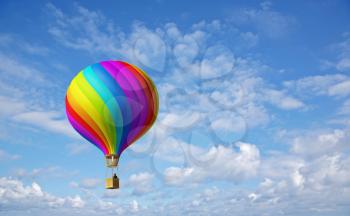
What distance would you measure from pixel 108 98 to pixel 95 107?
1.40 m

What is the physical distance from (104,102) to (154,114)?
5.42 metres

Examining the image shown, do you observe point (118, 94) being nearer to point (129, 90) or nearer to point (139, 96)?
point (129, 90)

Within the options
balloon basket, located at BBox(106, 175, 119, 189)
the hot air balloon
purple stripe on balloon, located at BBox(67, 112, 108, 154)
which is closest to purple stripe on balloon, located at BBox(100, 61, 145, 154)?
the hot air balloon

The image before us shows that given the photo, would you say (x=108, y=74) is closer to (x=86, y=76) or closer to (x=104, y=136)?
(x=86, y=76)

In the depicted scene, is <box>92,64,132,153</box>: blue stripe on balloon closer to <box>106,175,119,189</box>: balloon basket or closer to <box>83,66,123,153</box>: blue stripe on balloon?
<box>83,66,123,153</box>: blue stripe on balloon

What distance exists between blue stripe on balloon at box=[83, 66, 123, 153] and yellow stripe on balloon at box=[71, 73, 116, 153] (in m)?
0.28

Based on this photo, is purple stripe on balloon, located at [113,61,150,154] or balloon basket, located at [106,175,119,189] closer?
balloon basket, located at [106,175,119,189]

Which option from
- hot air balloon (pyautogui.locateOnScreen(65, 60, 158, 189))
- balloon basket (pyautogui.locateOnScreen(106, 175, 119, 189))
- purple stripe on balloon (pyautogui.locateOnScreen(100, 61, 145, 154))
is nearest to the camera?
balloon basket (pyautogui.locateOnScreen(106, 175, 119, 189))

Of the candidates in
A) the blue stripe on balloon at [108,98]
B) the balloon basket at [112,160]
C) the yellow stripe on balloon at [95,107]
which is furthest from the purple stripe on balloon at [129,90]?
the yellow stripe on balloon at [95,107]

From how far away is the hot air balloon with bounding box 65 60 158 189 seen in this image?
41.6 metres

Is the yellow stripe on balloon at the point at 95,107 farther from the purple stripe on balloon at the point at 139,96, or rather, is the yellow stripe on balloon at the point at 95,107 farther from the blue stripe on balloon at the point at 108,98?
the purple stripe on balloon at the point at 139,96

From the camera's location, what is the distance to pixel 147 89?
143 feet

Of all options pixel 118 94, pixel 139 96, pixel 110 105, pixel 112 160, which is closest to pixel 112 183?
pixel 112 160

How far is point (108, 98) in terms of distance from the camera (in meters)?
41.5
